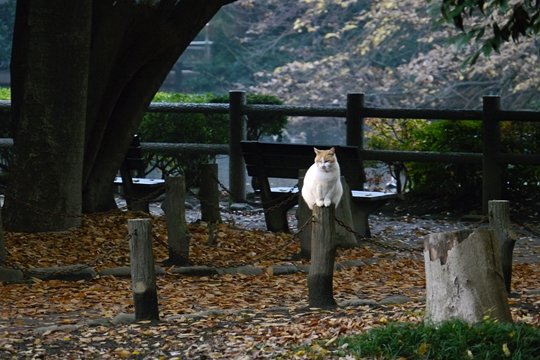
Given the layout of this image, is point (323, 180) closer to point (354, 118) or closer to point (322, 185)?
point (322, 185)

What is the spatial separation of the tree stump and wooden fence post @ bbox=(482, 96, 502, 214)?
8464 mm

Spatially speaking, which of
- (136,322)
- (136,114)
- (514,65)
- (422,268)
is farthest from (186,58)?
(136,322)

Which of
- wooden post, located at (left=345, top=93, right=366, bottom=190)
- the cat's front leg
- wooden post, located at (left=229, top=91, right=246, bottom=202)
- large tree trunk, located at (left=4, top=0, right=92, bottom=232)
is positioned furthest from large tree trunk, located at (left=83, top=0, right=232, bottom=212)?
wooden post, located at (left=345, top=93, right=366, bottom=190)

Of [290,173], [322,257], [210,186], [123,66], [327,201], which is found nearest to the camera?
[322,257]

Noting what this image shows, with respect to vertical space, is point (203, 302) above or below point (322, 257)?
below

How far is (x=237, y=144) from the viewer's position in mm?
17688

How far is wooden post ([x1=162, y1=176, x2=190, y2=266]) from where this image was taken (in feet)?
36.9

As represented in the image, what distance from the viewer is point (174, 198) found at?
11312 millimetres

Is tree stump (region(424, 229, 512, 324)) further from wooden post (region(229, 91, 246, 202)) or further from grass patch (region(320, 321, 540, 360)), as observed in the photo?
wooden post (region(229, 91, 246, 202))

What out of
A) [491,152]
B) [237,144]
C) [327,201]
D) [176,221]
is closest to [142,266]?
[327,201]

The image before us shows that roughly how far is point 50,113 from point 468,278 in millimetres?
6032

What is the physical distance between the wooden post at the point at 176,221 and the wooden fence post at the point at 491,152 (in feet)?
18.7

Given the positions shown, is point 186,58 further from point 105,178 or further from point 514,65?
point 105,178

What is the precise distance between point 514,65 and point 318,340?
2071 centimetres
